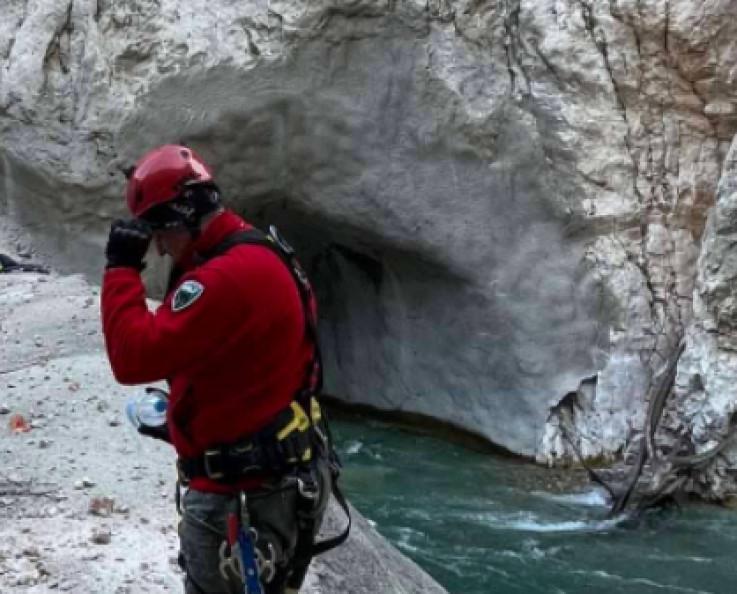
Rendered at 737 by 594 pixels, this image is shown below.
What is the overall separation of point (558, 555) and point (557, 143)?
359cm

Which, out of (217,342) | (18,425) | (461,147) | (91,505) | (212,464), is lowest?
(91,505)

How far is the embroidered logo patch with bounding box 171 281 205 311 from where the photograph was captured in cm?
248

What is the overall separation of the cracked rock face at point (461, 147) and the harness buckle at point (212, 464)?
23.7ft

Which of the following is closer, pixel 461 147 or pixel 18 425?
pixel 18 425

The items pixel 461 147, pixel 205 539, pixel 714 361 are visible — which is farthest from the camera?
pixel 461 147

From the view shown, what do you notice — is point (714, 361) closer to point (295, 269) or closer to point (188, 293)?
point (295, 269)

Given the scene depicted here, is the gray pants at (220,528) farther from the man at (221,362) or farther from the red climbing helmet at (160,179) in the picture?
the red climbing helmet at (160,179)

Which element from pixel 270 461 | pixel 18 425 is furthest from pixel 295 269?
pixel 18 425

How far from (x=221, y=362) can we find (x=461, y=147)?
7.62m

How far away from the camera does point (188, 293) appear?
249 cm

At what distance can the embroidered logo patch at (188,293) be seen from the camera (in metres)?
2.48

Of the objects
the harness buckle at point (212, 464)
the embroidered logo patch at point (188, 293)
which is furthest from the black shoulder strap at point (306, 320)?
the harness buckle at point (212, 464)

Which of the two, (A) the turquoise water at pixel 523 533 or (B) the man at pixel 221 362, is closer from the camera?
(B) the man at pixel 221 362

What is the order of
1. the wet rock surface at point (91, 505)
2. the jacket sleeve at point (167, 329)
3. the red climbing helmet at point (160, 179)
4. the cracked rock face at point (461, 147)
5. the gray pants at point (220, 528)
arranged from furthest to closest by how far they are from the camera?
1. the cracked rock face at point (461, 147)
2. the wet rock surface at point (91, 505)
3. the gray pants at point (220, 528)
4. the red climbing helmet at point (160, 179)
5. the jacket sleeve at point (167, 329)
